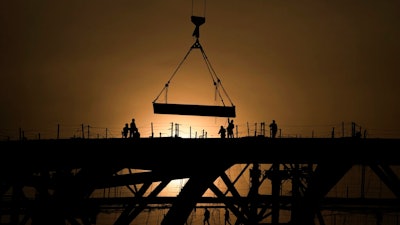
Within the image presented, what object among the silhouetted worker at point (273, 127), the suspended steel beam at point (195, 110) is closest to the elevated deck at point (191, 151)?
the suspended steel beam at point (195, 110)

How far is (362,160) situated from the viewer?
516 inches

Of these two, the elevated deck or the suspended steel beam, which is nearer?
the elevated deck

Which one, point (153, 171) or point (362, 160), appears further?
point (153, 171)

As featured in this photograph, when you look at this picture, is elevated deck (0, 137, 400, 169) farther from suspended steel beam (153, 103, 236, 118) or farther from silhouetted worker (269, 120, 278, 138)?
silhouetted worker (269, 120, 278, 138)

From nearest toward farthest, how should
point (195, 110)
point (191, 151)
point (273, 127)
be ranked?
point (191, 151), point (195, 110), point (273, 127)

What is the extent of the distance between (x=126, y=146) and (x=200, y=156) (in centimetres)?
210

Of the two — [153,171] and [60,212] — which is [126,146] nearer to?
[153,171]

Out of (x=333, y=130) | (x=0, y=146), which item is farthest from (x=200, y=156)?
(x=333, y=130)

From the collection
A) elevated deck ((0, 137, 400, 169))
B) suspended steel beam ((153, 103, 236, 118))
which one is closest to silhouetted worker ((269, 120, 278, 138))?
suspended steel beam ((153, 103, 236, 118))

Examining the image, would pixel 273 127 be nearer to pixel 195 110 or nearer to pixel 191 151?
pixel 195 110

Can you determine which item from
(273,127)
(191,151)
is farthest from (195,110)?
(273,127)

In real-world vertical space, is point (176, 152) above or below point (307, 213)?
above

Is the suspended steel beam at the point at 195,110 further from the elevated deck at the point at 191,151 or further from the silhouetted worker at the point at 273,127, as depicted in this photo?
the silhouetted worker at the point at 273,127

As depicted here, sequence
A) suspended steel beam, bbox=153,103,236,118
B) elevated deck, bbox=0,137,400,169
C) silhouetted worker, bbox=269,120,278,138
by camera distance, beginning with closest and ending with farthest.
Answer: elevated deck, bbox=0,137,400,169, suspended steel beam, bbox=153,103,236,118, silhouetted worker, bbox=269,120,278,138
